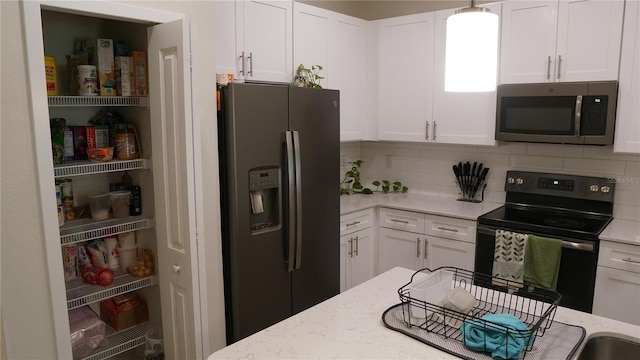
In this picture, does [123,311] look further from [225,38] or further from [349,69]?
[349,69]

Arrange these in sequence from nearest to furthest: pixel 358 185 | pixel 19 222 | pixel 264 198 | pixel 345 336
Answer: pixel 345 336, pixel 19 222, pixel 264 198, pixel 358 185

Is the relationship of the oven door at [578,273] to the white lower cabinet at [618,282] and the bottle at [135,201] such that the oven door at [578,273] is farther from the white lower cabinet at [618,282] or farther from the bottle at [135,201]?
the bottle at [135,201]

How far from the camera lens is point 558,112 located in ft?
9.70

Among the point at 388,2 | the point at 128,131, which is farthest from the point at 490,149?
the point at 128,131

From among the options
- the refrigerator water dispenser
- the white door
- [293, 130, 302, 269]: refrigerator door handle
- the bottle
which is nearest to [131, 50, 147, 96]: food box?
the white door

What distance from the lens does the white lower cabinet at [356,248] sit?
11.3 ft

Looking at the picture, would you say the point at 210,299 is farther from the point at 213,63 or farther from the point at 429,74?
the point at 429,74

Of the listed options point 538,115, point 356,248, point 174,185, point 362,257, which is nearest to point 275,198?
point 174,185

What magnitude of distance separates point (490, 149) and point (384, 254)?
1177 millimetres

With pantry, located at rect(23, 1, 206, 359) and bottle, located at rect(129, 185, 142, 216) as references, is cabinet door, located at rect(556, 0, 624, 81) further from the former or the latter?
bottle, located at rect(129, 185, 142, 216)

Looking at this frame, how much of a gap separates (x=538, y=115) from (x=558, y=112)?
4.8 inches

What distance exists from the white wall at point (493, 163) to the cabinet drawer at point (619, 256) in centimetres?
59

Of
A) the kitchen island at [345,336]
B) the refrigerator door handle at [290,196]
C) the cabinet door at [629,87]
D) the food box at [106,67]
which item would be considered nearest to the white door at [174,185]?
→ the food box at [106,67]

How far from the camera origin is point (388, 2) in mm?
4090
